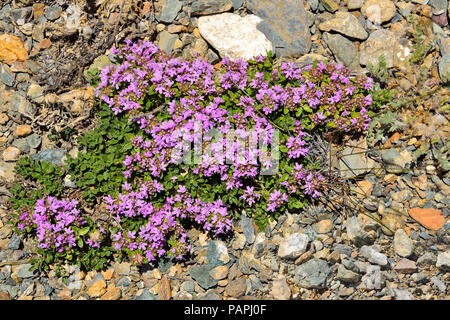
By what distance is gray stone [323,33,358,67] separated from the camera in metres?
6.93

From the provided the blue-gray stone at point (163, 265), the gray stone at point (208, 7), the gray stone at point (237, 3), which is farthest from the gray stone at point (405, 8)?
the blue-gray stone at point (163, 265)

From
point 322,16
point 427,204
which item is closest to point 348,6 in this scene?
point 322,16

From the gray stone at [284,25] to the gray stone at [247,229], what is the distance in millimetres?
2747

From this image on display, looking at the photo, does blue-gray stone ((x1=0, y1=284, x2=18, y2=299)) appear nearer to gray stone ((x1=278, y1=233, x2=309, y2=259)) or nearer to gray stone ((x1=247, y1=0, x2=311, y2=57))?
gray stone ((x1=278, y1=233, x2=309, y2=259))

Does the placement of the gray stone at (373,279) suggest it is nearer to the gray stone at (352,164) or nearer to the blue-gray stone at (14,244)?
the gray stone at (352,164)

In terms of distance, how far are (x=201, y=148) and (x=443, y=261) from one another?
3780mm

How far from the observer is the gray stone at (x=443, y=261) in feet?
19.6

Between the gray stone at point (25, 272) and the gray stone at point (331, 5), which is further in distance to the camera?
the gray stone at point (331, 5)

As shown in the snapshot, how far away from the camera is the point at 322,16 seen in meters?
7.17

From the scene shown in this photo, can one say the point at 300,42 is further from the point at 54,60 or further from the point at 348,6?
the point at 54,60

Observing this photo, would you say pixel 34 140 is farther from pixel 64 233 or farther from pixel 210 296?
pixel 210 296

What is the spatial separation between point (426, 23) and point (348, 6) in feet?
4.17

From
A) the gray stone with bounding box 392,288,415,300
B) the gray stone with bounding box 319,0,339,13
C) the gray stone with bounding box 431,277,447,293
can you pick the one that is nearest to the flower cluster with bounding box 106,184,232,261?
the gray stone with bounding box 392,288,415,300

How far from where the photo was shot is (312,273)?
6.06 metres
